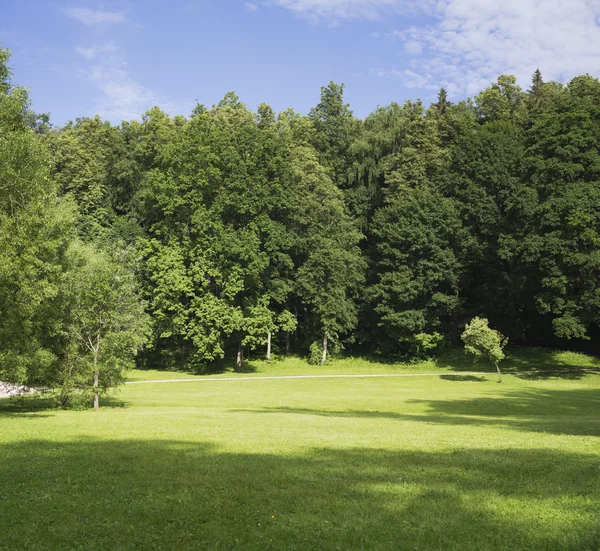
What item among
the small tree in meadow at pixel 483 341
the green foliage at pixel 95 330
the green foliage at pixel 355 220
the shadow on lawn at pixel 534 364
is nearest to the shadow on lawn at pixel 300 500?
the green foliage at pixel 95 330

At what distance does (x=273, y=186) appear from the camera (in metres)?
54.6

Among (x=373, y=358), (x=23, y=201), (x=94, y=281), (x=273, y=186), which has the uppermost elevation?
(x=273, y=186)

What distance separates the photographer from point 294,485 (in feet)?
31.3

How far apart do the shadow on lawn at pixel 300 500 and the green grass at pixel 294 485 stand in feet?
0.10

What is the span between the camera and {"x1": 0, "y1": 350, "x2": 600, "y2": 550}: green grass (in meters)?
7.44

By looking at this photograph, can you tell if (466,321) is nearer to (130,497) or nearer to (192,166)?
(192,166)

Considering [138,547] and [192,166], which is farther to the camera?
[192,166]

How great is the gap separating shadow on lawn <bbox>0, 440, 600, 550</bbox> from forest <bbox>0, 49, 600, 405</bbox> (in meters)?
29.1

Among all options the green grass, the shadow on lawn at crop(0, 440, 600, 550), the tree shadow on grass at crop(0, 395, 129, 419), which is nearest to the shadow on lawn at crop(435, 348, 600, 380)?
the green grass

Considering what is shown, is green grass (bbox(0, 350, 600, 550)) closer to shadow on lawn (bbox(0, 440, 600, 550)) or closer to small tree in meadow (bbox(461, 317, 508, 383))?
shadow on lawn (bbox(0, 440, 600, 550))

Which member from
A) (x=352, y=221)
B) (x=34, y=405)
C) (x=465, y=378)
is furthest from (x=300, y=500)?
(x=352, y=221)

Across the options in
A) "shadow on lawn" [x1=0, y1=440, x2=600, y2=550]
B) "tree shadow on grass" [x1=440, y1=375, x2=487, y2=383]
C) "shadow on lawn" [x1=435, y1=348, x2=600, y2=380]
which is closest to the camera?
"shadow on lawn" [x1=0, y1=440, x2=600, y2=550]

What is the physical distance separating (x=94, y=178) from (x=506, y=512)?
62.5 m

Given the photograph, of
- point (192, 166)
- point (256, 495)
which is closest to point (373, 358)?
point (192, 166)
